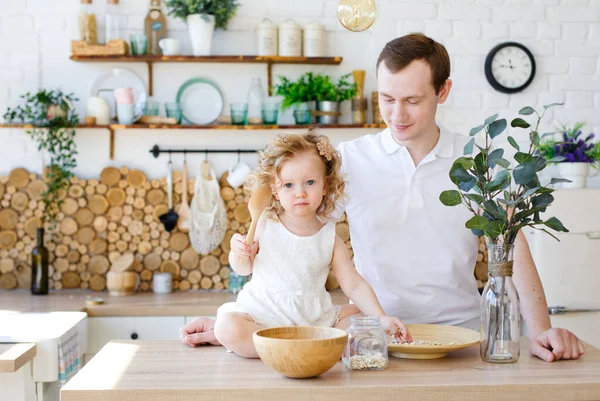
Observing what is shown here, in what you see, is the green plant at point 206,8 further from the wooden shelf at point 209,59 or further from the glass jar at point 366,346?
the glass jar at point 366,346

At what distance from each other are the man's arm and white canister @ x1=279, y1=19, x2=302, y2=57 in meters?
2.48

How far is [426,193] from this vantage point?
91.1 inches

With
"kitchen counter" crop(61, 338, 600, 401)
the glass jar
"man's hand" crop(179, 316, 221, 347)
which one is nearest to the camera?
"kitchen counter" crop(61, 338, 600, 401)

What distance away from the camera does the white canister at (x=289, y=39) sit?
14.0 feet

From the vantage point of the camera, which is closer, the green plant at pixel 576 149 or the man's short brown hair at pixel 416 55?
the man's short brown hair at pixel 416 55

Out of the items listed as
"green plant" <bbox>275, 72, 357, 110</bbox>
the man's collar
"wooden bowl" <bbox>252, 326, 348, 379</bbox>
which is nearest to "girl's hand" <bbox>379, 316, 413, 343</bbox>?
"wooden bowl" <bbox>252, 326, 348, 379</bbox>

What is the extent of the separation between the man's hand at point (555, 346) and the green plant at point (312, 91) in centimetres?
259

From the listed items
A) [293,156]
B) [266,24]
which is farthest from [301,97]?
[293,156]

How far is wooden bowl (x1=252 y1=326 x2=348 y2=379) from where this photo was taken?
1.51 m

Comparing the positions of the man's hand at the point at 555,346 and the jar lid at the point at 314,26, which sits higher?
the jar lid at the point at 314,26

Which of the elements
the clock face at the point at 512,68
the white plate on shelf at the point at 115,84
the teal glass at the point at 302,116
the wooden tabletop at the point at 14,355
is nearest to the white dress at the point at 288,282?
the wooden tabletop at the point at 14,355

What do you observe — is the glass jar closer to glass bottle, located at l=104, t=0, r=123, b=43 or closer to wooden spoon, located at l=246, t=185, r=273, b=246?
wooden spoon, located at l=246, t=185, r=273, b=246

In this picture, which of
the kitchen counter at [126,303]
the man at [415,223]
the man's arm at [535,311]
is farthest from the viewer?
the kitchen counter at [126,303]

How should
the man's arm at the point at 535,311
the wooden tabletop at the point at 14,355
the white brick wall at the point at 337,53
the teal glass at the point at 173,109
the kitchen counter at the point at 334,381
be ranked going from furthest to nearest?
1. the white brick wall at the point at 337,53
2. the teal glass at the point at 173,109
3. the wooden tabletop at the point at 14,355
4. the man's arm at the point at 535,311
5. the kitchen counter at the point at 334,381
